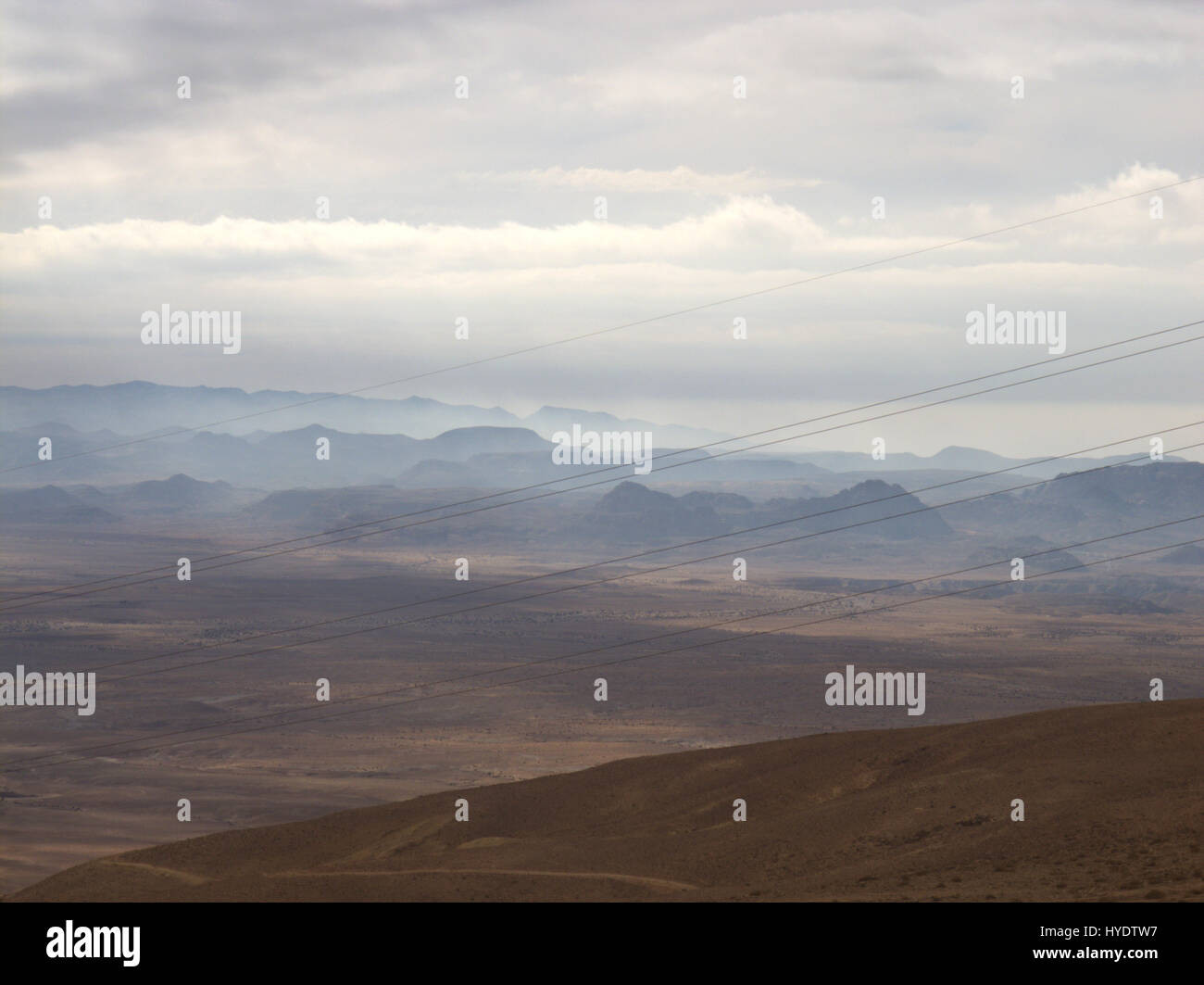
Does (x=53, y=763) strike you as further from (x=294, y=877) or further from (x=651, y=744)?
(x=294, y=877)

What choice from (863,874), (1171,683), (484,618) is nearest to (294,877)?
(863,874)

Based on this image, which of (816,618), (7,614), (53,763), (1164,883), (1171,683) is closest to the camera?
(1164,883)

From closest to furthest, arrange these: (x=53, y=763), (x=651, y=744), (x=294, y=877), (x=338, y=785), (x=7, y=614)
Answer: (x=294, y=877) → (x=338, y=785) → (x=53, y=763) → (x=651, y=744) → (x=7, y=614)
